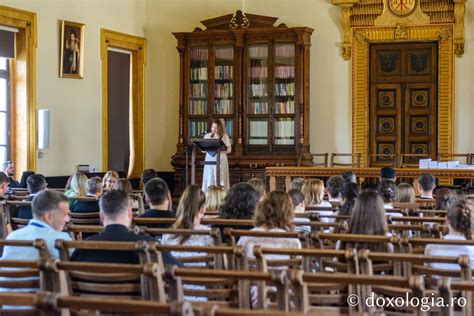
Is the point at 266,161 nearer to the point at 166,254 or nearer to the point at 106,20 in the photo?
the point at 106,20

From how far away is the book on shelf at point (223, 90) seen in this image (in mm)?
14773

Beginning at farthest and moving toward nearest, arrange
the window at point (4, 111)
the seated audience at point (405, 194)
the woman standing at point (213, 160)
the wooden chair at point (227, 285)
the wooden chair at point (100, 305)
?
the window at point (4, 111) < the woman standing at point (213, 160) < the seated audience at point (405, 194) < the wooden chair at point (227, 285) < the wooden chair at point (100, 305)

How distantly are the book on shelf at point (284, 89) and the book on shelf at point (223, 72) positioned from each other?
88cm

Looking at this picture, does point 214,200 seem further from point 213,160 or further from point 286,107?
point 286,107

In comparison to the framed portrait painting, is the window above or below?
below

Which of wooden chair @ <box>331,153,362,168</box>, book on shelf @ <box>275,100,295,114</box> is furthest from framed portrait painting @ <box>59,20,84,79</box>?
wooden chair @ <box>331,153,362,168</box>

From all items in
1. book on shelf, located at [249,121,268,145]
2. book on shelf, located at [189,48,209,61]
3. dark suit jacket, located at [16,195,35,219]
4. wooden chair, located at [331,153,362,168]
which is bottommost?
dark suit jacket, located at [16,195,35,219]

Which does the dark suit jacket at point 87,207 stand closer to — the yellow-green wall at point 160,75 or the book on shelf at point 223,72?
the yellow-green wall at point 160,75

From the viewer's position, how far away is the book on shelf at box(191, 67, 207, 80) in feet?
48.9

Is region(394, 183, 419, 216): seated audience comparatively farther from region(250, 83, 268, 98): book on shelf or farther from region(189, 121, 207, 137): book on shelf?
region(189, 121, 207, 137): book on shelf

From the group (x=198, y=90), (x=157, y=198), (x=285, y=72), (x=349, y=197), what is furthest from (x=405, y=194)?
(x=198, y=90)

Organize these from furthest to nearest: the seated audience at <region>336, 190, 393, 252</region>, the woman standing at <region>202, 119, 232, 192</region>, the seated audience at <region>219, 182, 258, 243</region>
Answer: the woman standing at <region>202, 119, 232, 192</region> → the seated audience at <region>219, 182, 258, 243</region> → the seated audience at <region>336, 190, 393, 252</region>

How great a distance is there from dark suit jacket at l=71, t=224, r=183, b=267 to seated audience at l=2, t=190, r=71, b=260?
0.26 metres

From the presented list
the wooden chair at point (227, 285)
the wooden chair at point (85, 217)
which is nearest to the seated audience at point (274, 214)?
the wooden chair at point (227, 285)
